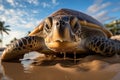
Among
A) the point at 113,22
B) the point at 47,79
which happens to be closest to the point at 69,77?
the point at 47,79

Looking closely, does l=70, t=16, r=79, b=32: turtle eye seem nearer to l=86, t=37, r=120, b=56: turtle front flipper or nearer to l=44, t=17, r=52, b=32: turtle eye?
l=44, t=17, r=52, b=32: turtle eye

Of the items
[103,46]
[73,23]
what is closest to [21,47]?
[73,23]

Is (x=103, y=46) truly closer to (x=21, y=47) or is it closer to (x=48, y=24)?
(x=48, y=24)

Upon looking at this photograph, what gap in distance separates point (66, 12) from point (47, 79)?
2833 millimetres

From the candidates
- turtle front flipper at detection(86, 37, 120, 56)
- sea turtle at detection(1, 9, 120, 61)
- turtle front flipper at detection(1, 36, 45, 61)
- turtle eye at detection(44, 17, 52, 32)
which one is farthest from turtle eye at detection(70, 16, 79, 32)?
turtle front flipper at detection(1, 36, 45, 61)

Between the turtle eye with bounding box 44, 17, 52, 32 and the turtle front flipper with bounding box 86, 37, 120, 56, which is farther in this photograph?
the turtle front flipper with bounding box 86, 37, 120, 56

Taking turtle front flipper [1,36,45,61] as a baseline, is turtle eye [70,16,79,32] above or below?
above

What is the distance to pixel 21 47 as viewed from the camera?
12.5 feet

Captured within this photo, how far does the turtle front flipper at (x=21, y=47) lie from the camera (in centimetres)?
380

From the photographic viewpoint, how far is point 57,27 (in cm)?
244

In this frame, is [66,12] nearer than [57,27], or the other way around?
[57,27]

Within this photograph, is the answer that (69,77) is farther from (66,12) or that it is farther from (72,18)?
(66,12)

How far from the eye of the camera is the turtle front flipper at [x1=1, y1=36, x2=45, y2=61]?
380 cm

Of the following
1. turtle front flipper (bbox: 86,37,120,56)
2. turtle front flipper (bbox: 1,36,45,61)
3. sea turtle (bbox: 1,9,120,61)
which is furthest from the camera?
turtle front flipper (bbox: 1,36,45,61)
